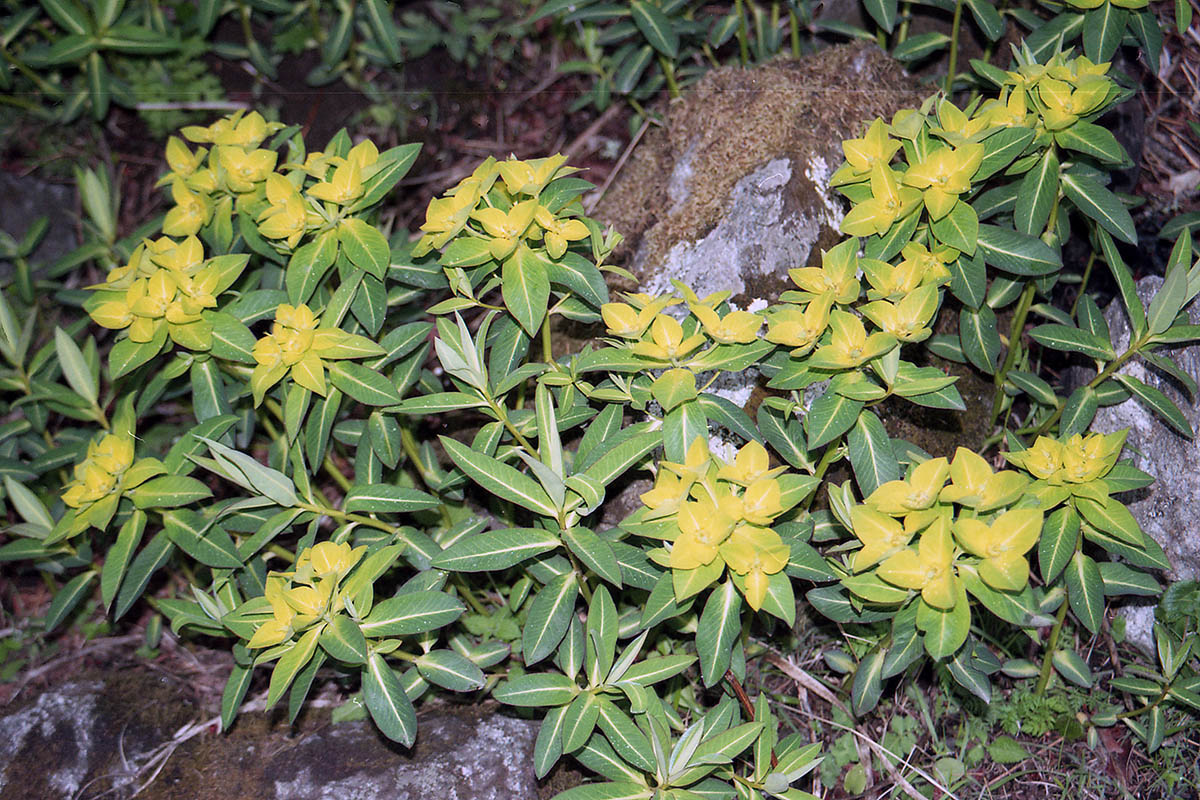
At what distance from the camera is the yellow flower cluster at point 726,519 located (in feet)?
6.68

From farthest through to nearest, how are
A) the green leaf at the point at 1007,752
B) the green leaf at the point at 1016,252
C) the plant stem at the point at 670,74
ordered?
the plant stem at the point at 670,74, the green leaf at the point at 1007,752, the green leaf at the point at 1016,252

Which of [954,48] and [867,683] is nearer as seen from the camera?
[867,683]

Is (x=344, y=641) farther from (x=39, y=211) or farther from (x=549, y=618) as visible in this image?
(x=39, y=211)

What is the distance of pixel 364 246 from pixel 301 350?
378mm

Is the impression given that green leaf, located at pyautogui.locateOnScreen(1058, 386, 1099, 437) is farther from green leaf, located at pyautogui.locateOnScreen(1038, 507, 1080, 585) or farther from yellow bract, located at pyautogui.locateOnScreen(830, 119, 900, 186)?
yellow bract, located at pyautogui.locateOnScreen(830, 119, 900, 186)

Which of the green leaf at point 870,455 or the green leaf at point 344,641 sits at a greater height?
the green leaf at point 870,455

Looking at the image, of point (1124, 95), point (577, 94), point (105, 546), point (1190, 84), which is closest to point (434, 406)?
point (105, 546)

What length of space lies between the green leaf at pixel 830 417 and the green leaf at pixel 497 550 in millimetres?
724

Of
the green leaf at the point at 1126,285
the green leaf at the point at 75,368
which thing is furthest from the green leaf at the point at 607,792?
the green leaf at the point at 75,368

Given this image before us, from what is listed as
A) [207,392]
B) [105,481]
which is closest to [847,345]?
[207,392]

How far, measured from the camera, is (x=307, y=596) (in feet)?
7.00

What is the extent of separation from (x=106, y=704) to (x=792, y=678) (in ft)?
7.47

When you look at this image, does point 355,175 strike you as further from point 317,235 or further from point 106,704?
point 106,704

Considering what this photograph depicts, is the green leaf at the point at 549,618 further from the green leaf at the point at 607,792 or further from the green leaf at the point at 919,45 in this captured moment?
the green leaf at the point at 919,45
